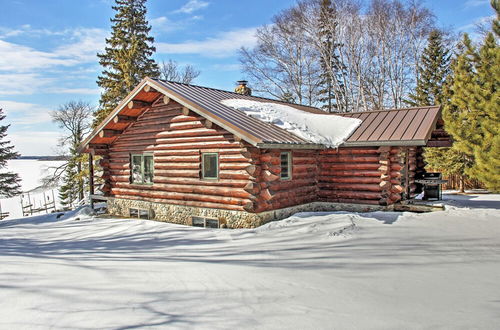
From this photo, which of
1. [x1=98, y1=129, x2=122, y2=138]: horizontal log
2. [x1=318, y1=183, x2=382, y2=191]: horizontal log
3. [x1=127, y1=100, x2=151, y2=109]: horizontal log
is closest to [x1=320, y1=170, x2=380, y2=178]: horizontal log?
[x1=318, y1=183, x2=382, y2=191]: horizontal log

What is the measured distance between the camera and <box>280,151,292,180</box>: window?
40.2 ft

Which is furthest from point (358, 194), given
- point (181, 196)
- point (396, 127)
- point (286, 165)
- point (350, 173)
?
point (181, 196)

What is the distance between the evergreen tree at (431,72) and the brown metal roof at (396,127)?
16646 mm

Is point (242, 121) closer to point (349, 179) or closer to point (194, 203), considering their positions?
point (194, 203)

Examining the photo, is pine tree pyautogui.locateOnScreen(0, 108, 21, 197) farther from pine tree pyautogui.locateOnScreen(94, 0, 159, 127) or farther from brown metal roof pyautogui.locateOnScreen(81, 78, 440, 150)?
brown metal roof pyautogui.locateOnScreen(81, 78, 440, 150)

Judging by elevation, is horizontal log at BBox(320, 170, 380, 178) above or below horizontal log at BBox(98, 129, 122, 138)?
below

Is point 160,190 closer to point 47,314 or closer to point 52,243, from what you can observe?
point 52,243

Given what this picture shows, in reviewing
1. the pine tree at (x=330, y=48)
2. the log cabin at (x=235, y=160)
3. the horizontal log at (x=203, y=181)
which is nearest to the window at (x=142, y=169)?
the log cabin at (x=235, y=160)

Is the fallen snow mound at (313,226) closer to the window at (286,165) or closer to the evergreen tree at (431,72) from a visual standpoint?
the window at (286,165)

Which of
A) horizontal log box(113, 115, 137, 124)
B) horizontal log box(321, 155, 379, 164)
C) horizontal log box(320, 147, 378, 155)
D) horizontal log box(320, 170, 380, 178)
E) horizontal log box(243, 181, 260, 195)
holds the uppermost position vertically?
horizontal log box(113, 115, 137, 124)

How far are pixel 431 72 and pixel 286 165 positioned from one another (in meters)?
22.9

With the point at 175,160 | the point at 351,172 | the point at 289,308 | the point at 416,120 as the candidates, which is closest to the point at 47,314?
the point at 289,308

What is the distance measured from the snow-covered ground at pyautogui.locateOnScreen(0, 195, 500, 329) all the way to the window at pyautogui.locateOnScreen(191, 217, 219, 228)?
1765 mm

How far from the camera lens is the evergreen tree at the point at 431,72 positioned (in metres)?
29.0
